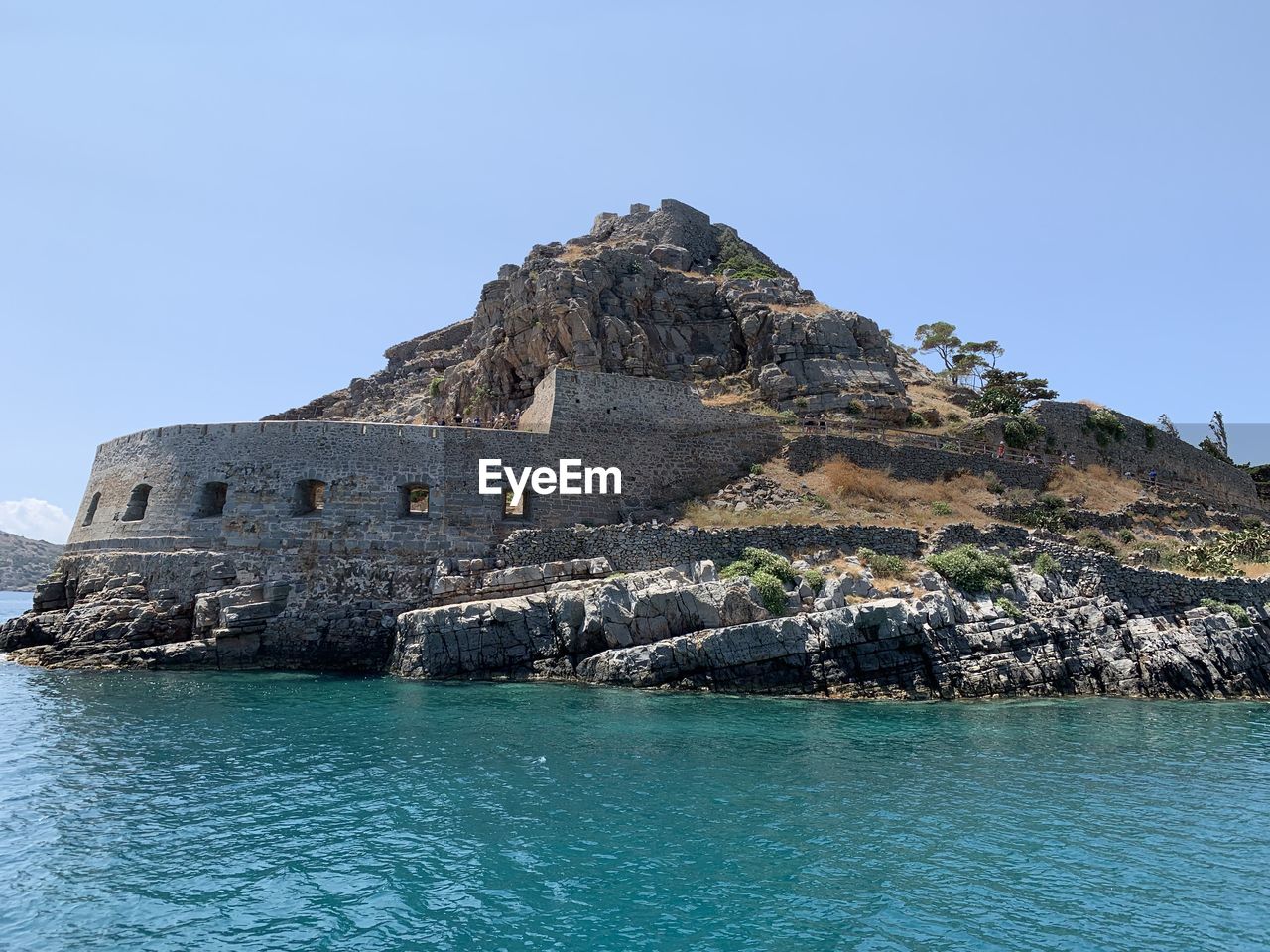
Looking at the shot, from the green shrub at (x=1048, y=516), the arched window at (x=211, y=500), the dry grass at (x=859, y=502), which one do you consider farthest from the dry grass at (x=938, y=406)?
the arched window at (x=211, y=500)

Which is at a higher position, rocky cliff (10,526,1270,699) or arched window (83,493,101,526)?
arched window (83,493,101,526)

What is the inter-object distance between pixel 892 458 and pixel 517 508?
1661 centimetres

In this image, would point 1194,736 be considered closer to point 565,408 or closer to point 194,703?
point 565,408

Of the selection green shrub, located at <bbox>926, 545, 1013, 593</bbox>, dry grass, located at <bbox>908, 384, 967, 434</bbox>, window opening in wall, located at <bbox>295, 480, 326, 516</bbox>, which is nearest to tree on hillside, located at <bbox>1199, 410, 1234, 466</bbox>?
dry grass, located at <bbox>908, 384, 967, 434</bbox>

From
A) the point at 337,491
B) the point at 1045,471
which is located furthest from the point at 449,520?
the point at 1045,471

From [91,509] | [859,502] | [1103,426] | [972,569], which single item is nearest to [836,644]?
[972,569]

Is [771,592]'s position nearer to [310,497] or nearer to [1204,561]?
[310,497]

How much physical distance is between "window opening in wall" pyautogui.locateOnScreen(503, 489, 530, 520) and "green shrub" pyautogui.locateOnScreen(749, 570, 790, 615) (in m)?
9.63

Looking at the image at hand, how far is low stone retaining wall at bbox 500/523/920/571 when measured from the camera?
88.3 feet

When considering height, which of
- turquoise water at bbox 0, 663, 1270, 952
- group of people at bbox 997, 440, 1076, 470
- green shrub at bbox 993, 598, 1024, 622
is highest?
group of people at bbox 997, 440, 1076, 470

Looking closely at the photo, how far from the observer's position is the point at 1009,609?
24672mm

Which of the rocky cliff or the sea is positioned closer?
the sea

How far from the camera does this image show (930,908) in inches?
364

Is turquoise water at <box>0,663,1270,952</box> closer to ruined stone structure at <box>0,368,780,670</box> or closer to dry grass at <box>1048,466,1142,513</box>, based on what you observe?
ruined stone structure at <box>0,368,780,670</box>
